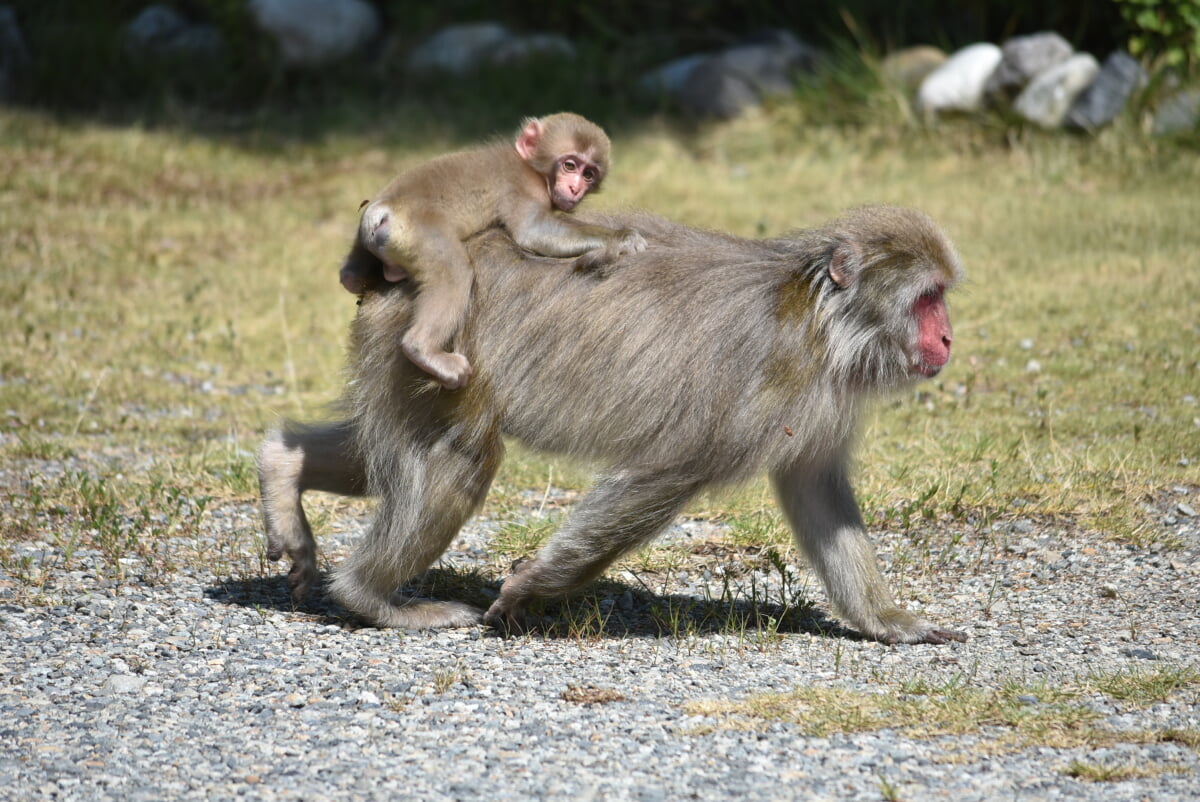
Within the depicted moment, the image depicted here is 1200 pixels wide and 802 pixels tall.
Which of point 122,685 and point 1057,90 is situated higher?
point 1057,90

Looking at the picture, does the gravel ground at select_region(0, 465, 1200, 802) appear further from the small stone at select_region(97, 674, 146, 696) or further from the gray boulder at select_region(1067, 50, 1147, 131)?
the gray boulder at select_region(1067, 50, 1147, 131)

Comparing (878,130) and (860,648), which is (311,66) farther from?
(860,648)

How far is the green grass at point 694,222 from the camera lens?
6.17 m

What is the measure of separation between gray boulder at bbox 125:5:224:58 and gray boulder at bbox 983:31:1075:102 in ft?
24.9

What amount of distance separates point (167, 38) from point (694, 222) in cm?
669

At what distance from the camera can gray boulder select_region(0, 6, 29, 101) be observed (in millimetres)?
13453

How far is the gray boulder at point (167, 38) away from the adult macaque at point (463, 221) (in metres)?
10.2

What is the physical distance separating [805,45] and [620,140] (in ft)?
7.62

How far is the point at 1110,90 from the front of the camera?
36.1 feet

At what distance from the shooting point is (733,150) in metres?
12.5

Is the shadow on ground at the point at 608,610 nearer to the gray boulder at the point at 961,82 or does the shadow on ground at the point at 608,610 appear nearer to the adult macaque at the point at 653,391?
the adult macaque at the point at 653,391

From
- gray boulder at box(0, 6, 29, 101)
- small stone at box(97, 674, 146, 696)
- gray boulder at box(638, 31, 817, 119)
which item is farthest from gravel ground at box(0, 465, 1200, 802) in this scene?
gray boulder at box(0, 6, 29, 101)

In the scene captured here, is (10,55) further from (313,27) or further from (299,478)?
(299,478)

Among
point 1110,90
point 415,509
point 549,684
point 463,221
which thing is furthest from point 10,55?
point 549,684
